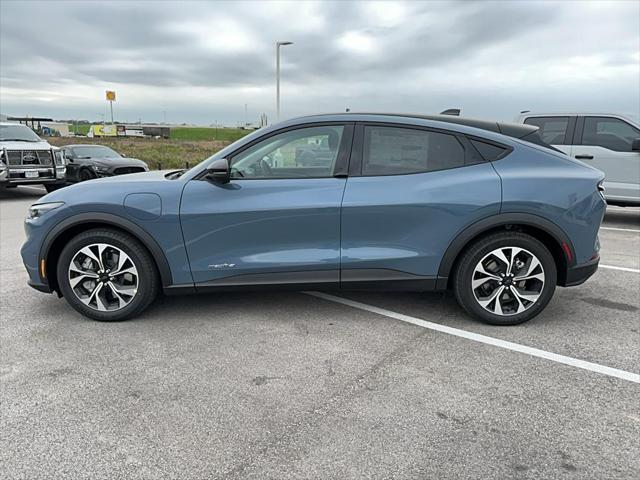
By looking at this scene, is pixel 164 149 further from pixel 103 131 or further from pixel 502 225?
pixel 103 131

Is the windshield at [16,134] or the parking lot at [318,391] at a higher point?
the windshield at [16,134]

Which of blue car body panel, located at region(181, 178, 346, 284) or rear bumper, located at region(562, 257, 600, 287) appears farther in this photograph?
rear bumper, located at region(562, 257, 600, 287)

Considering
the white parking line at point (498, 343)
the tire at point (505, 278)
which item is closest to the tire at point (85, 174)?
the white parking line at point (498, 343)

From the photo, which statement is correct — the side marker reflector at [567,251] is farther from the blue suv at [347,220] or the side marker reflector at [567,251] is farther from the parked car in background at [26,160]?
the parked car in background at [26,160]

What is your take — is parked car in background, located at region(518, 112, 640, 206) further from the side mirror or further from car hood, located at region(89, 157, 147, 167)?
car hood, located at region(89, 157, 147, 167)

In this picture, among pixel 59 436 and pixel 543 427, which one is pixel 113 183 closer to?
pixel 59 436

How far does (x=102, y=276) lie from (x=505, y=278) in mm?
3156

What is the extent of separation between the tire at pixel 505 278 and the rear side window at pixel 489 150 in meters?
0.59

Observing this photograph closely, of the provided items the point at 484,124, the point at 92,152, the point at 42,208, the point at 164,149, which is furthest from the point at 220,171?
the point at 164,149

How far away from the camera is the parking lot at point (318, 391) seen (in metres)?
2.32

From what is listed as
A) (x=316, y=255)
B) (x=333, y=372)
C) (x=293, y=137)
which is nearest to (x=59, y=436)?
(x=333, y=372)

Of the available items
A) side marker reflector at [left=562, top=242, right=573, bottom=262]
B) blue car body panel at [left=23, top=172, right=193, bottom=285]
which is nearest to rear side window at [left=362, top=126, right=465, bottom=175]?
side marker reflector at [left=562, top=242, right=573, bottom=262]

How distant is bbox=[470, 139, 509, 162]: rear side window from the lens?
376 centimetres

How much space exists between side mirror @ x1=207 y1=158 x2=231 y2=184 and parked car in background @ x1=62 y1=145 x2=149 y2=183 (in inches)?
408
